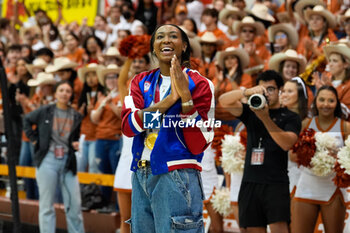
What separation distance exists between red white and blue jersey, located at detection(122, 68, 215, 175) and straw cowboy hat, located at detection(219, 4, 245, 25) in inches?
234

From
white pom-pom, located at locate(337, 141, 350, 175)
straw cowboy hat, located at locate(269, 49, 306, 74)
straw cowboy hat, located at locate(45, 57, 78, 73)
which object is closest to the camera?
white pom-pom, located at locate(337, 141, 350, 175)

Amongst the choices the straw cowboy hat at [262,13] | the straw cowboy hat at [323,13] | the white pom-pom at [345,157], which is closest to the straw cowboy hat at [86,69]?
the straw cowboy hat at [262,13]

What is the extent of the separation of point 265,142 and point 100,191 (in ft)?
10.5

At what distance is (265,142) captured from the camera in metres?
5.41

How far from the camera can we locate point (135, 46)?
6.34 metres

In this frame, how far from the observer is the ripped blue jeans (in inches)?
137

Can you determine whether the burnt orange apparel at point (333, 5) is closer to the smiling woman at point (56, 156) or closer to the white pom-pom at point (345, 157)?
the white pom-pom at point (345, 157)

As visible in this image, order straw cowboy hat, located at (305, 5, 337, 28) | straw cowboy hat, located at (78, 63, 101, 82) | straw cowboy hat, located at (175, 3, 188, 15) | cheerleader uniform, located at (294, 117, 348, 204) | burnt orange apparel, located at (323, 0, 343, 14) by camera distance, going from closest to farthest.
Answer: cheerleader uniform, located at (294, 117, 348, 204)
burnt orange apparel, located at (323, 0, 343, 14)
straw cowboy hat, located at (305, 5, 337, 28)
straw cowboy hat, located at (78, 63, 101, 82)
straw cowboy hat, located at (175, 3, 188, 15)

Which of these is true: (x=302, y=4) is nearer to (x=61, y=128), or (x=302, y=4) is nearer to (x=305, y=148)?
(x=305, y=148)

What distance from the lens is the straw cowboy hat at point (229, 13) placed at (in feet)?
30.8

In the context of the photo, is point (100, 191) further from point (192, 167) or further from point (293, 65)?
point (192, 167)

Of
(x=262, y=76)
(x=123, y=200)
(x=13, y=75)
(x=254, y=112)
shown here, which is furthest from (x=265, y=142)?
(x=13, y=75)

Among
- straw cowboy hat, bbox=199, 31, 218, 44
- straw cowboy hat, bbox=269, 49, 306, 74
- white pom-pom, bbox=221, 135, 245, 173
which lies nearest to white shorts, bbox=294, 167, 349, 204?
white pom-pom, bbox=221, 135, 245, 173

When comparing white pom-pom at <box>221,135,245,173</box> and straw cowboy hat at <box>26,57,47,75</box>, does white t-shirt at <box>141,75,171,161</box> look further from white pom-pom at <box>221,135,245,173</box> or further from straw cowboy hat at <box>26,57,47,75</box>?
straw cowboy hat at <box>26,57,47,75</box>
